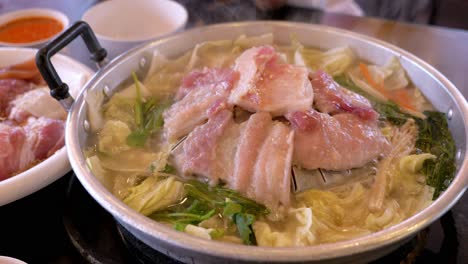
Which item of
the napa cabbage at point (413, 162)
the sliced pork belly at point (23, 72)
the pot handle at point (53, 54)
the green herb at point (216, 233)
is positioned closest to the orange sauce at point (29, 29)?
the sliced pork belly at point (23, 72)

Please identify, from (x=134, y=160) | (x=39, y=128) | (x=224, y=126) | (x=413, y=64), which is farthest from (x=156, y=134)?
(x=413, y=64)

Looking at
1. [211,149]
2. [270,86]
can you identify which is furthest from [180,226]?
[270,86]

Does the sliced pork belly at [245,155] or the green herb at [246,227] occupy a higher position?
the sliced pork belly at [245,155]

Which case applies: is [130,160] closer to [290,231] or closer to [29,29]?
[290,231]

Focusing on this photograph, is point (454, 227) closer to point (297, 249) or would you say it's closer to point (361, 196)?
point (361, 196)

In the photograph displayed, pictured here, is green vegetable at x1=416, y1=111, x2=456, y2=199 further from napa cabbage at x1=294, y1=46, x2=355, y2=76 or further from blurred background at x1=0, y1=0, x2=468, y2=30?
blurred background at x1=0, y1=0, x2=468, y2=30

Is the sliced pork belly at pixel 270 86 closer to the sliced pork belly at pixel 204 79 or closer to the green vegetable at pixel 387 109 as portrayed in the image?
the sliced pork belly at pixel 204 79

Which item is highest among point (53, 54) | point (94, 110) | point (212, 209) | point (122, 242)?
point (53, 54)
